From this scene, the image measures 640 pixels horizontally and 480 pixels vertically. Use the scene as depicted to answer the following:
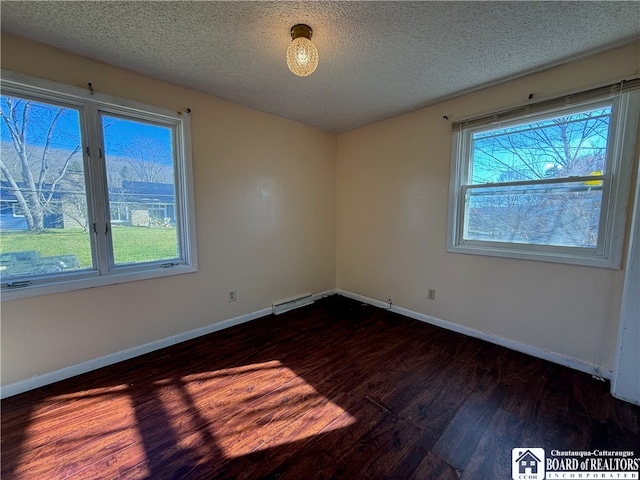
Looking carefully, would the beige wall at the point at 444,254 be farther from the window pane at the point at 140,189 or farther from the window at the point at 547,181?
the window pane at the point at 140,189

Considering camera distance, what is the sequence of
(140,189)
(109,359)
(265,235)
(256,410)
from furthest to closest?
(265,235) → (140,189) → (109,359) → (256,410)

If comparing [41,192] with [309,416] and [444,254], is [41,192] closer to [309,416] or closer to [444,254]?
[309,416]

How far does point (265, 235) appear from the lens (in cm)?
320

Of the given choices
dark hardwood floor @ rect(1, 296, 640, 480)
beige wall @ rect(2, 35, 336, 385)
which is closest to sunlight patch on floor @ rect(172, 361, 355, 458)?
dark hardwood floor @ rect(1, 296, 640, 480)

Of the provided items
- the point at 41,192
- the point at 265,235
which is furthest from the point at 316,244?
the point at 41,192

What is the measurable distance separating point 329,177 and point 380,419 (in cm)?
302

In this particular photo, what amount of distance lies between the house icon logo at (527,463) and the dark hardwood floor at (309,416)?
0.03 metres

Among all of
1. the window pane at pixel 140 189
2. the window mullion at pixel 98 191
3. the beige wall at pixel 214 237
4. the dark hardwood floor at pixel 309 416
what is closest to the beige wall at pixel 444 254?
the dark hardwood floor at pixel 309 416

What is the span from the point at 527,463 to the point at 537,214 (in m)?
1.85

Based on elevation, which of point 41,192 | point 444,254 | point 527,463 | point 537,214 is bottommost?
point 527,463

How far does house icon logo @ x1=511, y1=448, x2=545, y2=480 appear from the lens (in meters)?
1.29

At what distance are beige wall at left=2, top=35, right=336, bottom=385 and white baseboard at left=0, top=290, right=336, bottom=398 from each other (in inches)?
1.6

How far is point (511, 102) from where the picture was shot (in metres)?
2.31

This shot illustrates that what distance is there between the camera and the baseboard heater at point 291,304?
10.8 feet
